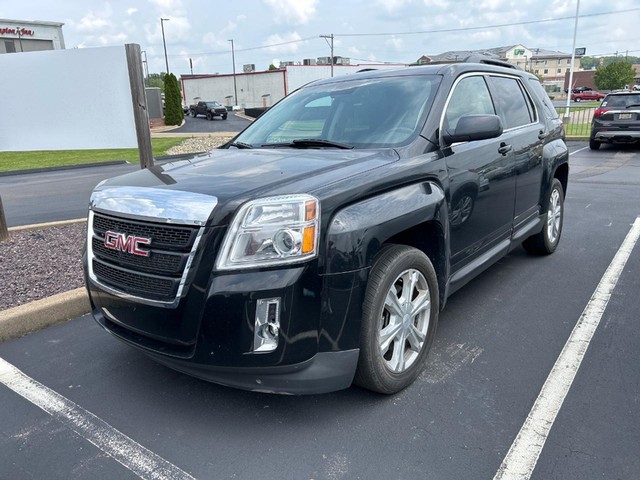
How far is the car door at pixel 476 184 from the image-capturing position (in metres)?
3.40

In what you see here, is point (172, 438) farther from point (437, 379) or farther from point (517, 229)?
point (517, 229)

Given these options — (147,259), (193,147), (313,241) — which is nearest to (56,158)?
(193,147)

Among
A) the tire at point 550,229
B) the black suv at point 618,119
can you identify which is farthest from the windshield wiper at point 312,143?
the black suv at point 618,119

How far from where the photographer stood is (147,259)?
2.59 meters

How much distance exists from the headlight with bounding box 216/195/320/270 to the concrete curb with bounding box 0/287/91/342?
239 centimetres

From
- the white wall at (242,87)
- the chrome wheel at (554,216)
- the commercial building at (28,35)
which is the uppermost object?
the commercial building at (28,35)

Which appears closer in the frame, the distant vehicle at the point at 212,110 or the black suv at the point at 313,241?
the black suv at the point at 313,241

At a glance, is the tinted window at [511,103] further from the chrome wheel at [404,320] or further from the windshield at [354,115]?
the chrome wheel at [404,320]

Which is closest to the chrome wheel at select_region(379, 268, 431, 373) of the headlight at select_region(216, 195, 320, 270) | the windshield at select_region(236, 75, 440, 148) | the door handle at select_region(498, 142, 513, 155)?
the headlight at select_region(216, 195, 320, 270)

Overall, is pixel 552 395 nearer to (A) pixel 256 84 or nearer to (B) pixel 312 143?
(B) pixel 312 143

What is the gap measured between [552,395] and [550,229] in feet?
9.57

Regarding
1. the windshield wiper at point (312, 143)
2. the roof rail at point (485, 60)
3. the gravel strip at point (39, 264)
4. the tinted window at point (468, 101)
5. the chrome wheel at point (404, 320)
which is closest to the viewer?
the chrome wheel at point (404, 320)

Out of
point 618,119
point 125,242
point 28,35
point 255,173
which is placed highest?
point 28,35

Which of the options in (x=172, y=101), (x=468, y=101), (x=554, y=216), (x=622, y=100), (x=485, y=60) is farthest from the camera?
(x=172, y=101)
